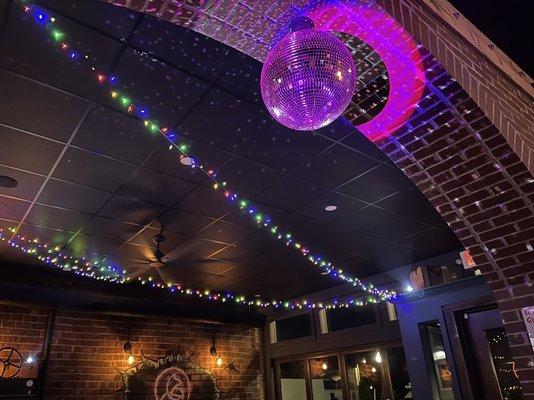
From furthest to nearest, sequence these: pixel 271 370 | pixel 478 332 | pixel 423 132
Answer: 1. pixel 271 370
2. pixel 478 332
3. pixel 423 132

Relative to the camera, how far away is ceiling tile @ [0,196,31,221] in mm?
4219

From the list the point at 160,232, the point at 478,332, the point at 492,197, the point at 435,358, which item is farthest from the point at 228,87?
the point at 435,358

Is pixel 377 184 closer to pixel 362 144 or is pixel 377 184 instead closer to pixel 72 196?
pixel 362 144

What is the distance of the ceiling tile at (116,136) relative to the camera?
3119 millimetres

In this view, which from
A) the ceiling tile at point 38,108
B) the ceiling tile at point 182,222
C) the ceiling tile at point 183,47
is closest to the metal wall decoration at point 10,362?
the ceiling tile at point 182,222

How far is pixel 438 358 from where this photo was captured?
5012 mm

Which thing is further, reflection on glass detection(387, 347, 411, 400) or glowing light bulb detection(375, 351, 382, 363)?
glowing light bulb detection(375, 351, 382, 363)

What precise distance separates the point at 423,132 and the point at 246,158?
5.27 feet

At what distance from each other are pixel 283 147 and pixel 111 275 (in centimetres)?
429

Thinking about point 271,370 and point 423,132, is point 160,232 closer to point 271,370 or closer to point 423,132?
point 423,132

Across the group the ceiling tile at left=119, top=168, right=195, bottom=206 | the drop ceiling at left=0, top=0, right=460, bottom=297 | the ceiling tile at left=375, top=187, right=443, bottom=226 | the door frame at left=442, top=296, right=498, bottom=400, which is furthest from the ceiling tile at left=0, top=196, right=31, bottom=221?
the door frame at left=442, top=296, right=498, bottom=400

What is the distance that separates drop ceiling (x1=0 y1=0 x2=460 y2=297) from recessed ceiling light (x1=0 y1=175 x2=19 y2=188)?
0.07 m

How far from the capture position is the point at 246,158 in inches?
145

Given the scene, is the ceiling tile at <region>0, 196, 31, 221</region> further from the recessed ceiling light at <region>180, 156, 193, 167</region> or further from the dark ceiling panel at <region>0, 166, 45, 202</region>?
the recessed ceiling light at <region>180, 156, 193, 167</region>
